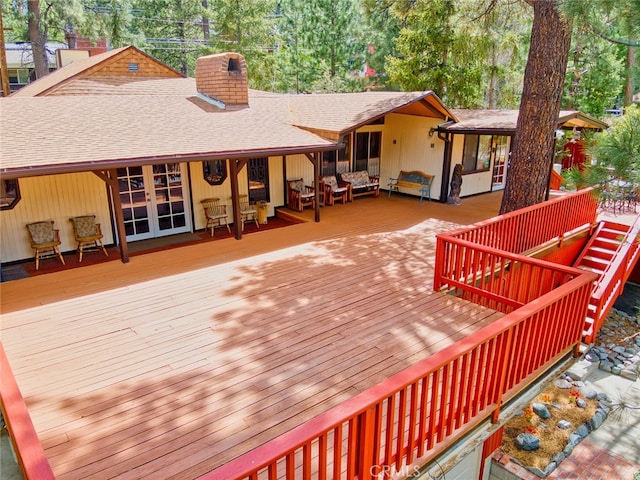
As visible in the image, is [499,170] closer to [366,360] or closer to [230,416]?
[366,360]

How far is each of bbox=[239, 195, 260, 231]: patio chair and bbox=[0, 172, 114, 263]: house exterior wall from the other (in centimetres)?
259

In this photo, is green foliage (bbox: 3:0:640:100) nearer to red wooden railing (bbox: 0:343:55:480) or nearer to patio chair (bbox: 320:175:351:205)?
patio chair (bbox: 320:175:351:205)

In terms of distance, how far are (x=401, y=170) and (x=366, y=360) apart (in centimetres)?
887

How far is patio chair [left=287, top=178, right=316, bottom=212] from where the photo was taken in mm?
10617

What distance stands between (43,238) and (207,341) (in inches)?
169

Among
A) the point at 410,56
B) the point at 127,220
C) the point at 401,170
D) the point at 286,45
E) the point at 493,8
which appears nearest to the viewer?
the point at 127,220

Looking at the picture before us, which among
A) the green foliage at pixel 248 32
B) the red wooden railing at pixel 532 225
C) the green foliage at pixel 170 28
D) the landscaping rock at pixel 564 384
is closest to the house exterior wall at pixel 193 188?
the red wooden railing at pixel 532 225

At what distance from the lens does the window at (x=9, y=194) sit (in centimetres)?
727

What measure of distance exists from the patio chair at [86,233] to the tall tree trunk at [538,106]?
7688 millimetres

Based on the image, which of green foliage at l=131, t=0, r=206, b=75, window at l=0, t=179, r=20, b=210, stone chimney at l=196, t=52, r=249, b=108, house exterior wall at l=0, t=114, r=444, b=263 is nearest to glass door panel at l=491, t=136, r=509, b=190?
house exterior wall at l=0, t=114, r=444, b=263

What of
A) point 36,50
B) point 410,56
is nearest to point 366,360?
point 410,56

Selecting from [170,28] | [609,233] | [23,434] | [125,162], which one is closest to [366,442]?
[23,434]

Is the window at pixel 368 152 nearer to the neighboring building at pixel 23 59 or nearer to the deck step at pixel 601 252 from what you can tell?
the deck step at pixel 601 252

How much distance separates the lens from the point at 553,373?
4.70m
